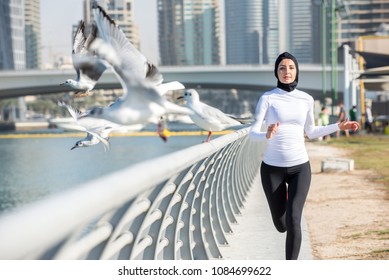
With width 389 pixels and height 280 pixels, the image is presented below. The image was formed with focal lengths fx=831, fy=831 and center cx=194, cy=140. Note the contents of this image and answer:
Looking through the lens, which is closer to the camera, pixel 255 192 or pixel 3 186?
pixel 255 192

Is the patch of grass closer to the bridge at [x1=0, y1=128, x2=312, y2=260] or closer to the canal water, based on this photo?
the bridge at [x1=0, y1=128, x2=312, y2=260]

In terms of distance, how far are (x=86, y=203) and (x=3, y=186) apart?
31.9 meters

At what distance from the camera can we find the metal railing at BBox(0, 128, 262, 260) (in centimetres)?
158

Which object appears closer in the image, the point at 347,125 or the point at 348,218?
the point at 347,125

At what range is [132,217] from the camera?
2936mm

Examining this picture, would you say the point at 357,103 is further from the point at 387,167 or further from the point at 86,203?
the point at 86,203

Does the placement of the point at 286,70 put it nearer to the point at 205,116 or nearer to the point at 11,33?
the point at 205,116

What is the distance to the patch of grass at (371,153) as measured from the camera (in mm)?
16172

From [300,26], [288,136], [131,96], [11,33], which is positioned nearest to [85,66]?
[131,96]

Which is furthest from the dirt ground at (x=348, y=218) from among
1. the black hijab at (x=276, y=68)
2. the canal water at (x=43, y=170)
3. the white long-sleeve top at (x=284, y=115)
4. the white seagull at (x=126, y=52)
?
the canal water at (x=43, y=170)

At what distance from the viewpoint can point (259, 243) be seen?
676cm

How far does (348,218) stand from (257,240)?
2.60 m

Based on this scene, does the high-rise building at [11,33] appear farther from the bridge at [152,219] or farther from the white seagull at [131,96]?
the white seagull at [131,96]

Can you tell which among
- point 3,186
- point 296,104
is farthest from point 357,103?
point 296,104
